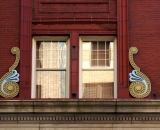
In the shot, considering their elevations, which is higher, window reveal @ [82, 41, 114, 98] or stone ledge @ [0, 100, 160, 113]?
window reveal @ [82, 41, 114, 98]

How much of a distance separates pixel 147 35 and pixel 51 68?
3248mm

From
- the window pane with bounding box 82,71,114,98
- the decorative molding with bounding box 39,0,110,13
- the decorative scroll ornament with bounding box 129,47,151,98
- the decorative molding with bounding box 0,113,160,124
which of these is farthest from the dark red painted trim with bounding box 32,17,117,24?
the decorative molding with bounding box 0,113,160,124

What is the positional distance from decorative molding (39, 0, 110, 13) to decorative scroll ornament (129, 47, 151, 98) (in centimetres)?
198

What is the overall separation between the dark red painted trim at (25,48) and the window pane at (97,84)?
1.79 metres

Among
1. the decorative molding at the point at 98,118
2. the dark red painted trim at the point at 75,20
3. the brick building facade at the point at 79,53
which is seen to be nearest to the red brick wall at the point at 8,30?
the brick building facade at the point at 79,53

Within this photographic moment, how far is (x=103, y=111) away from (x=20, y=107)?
8.22 feet

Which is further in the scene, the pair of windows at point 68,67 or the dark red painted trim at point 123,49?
the pair of windows at point 68,67

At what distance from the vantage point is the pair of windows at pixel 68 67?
1733 cm

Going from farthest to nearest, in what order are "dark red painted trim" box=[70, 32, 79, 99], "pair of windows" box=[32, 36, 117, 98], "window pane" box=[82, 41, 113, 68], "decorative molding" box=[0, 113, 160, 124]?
"window pane" box=[82, 41, 113, 68], "pair of windows" box=[32, 36, 117, 98], "dark red painted trim" box=[70, 32, 79, 99], "decorative molding" box=[0, 113, 160, 124]

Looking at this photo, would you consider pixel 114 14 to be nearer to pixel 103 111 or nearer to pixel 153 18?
pixel 153 18

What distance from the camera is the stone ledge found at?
16.3 meters

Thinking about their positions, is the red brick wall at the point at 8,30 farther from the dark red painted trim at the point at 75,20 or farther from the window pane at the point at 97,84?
the window pane at the point at 97,84

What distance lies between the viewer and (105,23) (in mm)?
17453

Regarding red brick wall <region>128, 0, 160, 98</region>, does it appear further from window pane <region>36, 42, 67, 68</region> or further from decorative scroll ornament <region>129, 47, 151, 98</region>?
window pane <region>36, 42, 67, 68</region>
